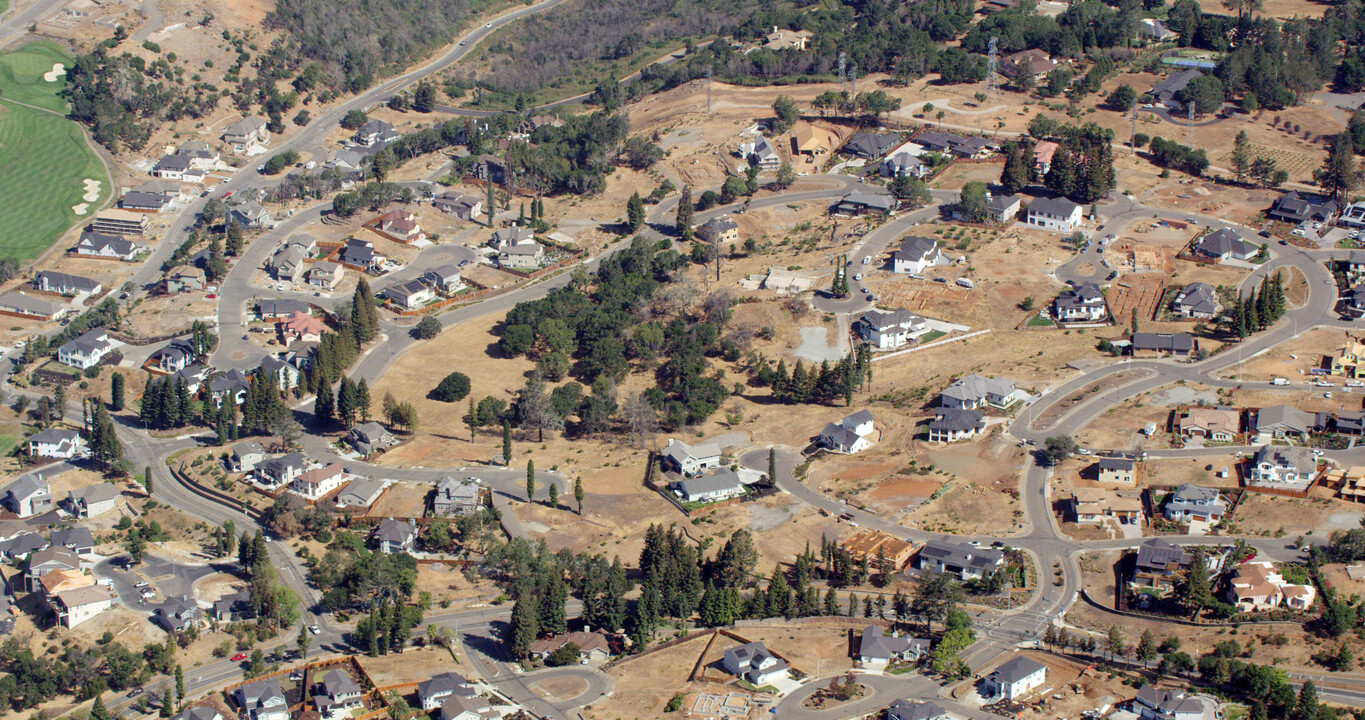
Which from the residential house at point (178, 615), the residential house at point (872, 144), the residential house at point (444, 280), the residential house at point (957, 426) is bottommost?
the residential house at point (178, 615)

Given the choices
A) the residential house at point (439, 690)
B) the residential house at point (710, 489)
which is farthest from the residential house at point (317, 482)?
the residential house at point (439, 690)

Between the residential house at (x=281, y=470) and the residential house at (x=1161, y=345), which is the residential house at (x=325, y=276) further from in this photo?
the residential house at (x=1161, y=345)

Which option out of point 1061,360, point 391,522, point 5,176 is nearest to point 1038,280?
point 1061,360

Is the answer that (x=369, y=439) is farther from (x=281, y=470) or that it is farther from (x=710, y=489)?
(x=710, y=489)

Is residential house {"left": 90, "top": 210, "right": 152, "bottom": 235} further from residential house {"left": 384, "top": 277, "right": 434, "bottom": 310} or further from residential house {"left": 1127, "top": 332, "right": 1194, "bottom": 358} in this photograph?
residential house {"left": 1127, "top": 332, "right": 1194, "bottom": 358}

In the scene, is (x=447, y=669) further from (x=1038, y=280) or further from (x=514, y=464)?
(x=1038, y=280)

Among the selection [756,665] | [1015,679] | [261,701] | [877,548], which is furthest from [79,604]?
[1015,679]
